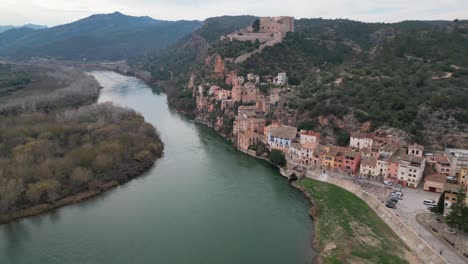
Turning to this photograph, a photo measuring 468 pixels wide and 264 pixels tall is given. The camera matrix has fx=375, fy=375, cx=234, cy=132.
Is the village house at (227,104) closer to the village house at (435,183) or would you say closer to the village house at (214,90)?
the village house at (214,90)

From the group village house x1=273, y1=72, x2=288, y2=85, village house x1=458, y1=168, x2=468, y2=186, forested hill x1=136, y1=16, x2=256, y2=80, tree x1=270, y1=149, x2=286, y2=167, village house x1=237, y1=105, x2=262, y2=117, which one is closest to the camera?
village house x1=458, y1=168, x2=468, y2=186

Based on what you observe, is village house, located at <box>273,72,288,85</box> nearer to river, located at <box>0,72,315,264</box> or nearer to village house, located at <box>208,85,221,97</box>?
village house, located at <box>208,85,221,97</box>

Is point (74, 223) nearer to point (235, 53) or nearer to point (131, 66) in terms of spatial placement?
point (235, 53)

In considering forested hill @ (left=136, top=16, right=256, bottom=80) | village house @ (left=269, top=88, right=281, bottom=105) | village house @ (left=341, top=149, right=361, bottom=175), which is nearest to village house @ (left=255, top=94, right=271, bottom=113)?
village house @ (left=269, top=88, right=281, bottom=105)

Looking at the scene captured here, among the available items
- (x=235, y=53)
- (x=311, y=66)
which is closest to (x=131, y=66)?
(x=235, y=53)

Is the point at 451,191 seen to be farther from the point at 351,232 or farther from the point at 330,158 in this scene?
the point at 330,158
